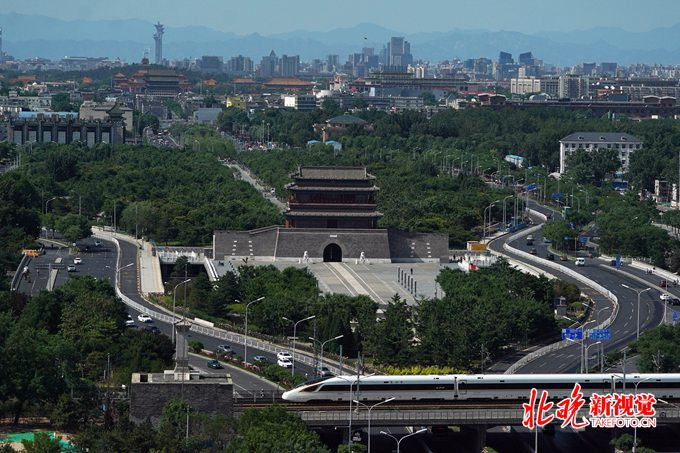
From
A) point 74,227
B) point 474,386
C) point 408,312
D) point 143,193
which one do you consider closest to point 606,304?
point 408,312

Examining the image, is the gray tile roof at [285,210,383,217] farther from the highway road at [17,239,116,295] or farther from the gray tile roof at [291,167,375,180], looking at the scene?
the highway road at [17,239,116,295]

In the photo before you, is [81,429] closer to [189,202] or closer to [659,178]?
[189,202]

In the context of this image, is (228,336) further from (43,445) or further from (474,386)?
(43,445)

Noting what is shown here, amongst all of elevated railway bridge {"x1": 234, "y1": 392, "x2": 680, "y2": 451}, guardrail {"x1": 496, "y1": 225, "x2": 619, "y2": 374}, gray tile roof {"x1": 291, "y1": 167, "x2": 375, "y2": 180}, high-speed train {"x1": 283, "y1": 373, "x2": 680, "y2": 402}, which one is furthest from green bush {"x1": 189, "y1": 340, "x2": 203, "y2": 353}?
gray tile roof {"x1": 291, "y1": 167, "x2": 375, "y2": 180}

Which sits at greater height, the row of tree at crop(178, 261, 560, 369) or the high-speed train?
the high-speed train

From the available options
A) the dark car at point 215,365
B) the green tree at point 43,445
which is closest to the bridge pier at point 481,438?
the green tree at point 43,445

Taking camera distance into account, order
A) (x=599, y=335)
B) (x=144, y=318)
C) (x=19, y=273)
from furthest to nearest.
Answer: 1. (x=19, y=273)
2. (x=144, y=318)
3. (x=599, y=335)
